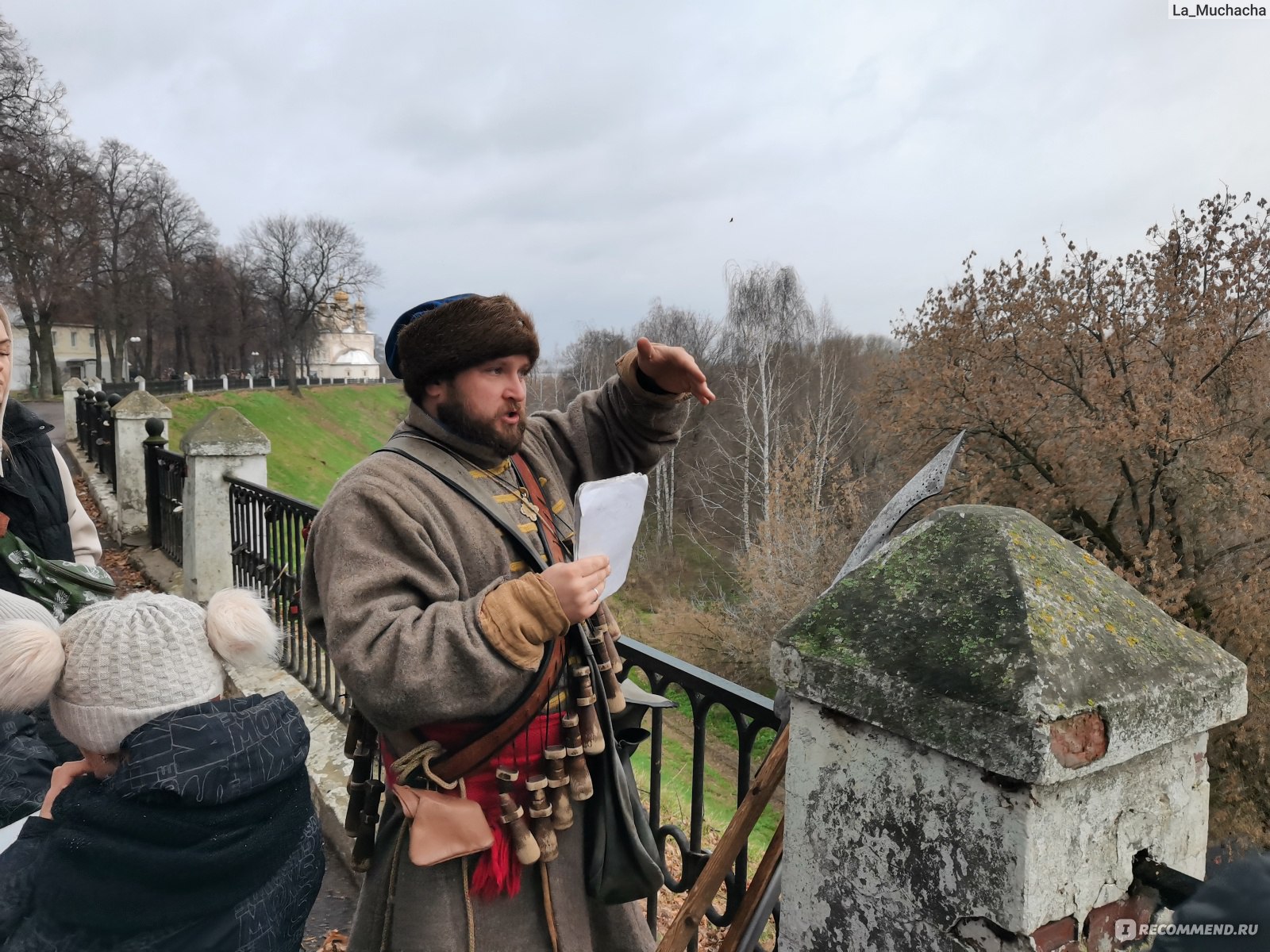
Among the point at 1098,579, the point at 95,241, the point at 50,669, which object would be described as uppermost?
the point at 95,241

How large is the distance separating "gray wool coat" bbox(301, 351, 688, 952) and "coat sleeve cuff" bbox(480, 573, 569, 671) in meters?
0.02

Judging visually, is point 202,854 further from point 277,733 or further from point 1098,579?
point 1098,579

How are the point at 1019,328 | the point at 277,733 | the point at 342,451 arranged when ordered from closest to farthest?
the point at 277,733, the point at 1019,328, the point at 342,451

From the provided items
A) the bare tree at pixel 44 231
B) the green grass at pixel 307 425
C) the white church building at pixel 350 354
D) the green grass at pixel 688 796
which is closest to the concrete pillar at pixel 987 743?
the green grass at pixel 688 796

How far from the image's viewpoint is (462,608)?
4.82 ft

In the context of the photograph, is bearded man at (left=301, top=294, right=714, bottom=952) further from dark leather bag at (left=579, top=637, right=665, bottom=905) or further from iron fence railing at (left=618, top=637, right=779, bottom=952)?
iron fence railing at (left=618, top=637, right=779, bottom=952)

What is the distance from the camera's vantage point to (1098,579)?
→ 1281 mm

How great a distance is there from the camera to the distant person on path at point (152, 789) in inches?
56.1

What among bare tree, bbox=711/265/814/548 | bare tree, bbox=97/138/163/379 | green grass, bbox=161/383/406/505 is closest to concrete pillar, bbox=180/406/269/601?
green grass, bbox=161/383/406/505

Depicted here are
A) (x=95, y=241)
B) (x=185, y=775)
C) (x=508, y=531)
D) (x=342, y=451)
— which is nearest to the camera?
(x=185, y=775)

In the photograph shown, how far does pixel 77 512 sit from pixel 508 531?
2.02 meters

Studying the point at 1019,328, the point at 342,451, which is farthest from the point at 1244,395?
the point at 342,451

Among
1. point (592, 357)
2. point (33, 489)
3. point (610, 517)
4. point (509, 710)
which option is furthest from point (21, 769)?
point (592, 357)

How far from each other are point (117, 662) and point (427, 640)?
619 millimetres
